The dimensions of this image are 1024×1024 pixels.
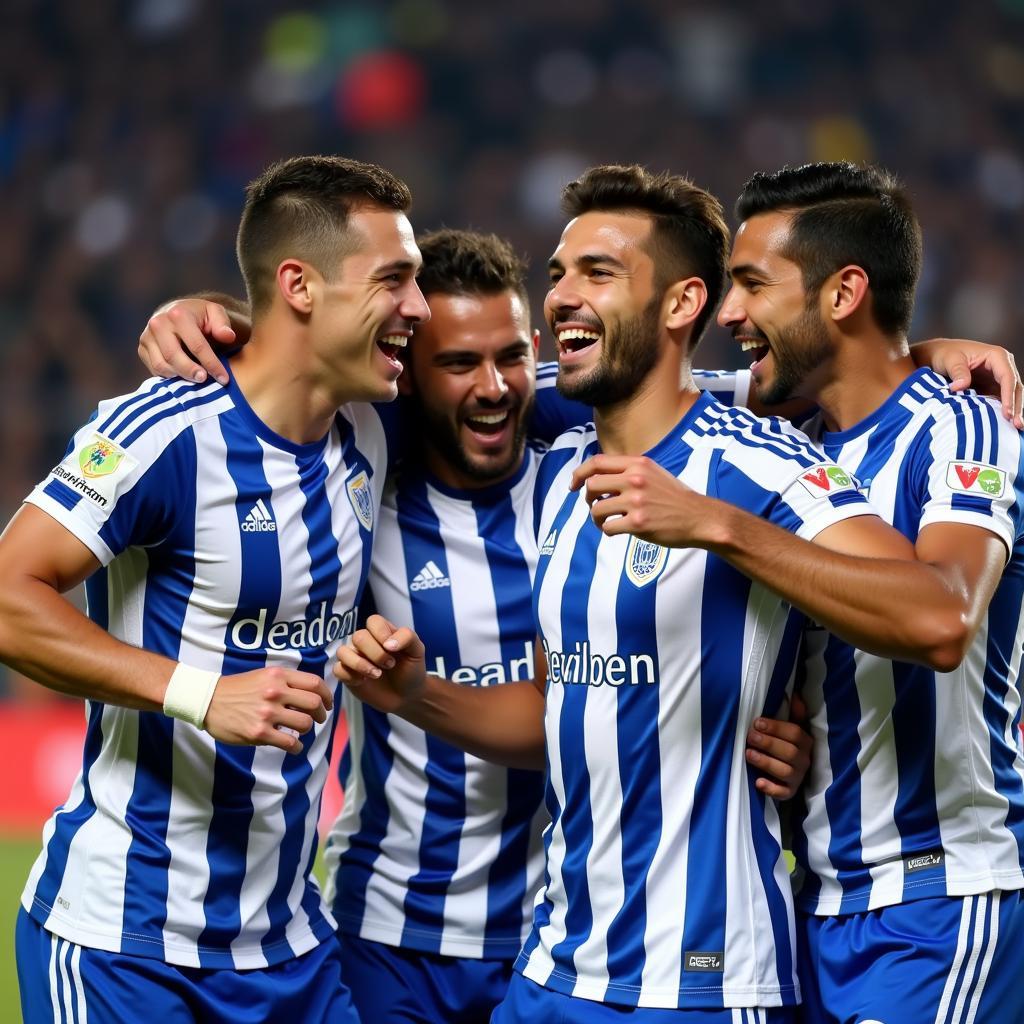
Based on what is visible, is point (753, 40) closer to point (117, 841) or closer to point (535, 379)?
point (535, 379)

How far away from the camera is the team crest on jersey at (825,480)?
2.79 metres

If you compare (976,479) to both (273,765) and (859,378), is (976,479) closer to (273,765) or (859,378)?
(859,378)

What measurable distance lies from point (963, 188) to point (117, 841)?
428 inches

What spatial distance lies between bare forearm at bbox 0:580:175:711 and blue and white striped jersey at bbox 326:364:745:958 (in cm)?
87

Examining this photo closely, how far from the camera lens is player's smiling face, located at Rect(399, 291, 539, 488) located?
362 cm

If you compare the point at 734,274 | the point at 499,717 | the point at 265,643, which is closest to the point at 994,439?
the point at 734,274

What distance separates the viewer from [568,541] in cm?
313

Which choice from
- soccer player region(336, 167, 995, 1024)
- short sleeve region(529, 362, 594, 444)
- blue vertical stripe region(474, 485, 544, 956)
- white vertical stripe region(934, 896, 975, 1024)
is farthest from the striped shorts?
short sleeve region(529, 362, 594, 444)

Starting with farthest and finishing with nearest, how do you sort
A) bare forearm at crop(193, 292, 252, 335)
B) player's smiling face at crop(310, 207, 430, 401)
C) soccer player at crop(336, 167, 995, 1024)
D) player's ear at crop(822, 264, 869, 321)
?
bare forearm at crop(193, 292, 252, 335), player's smiling face at crop(310, 207, 430, 401), player's ear at crop(822, 264, 869, 321), soccer player at crop(336, 167, 995, 1024)

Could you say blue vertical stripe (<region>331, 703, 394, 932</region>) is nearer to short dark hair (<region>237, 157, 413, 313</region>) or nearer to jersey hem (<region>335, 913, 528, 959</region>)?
jersey hem (<region>335, 913, 528, 959</region>)

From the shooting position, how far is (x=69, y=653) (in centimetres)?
284

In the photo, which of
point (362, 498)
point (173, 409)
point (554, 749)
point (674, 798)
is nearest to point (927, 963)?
point (674, 798)

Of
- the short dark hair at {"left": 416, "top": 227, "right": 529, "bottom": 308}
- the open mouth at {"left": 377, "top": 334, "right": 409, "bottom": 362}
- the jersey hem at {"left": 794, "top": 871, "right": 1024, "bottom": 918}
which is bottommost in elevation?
the jersey hem at {"left": 794, "top": 871, "right": 1024, "bottom": 918}

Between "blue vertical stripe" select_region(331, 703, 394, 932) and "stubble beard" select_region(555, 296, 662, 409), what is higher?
"stubble beard" select_region(555, 296, 662, 409)
